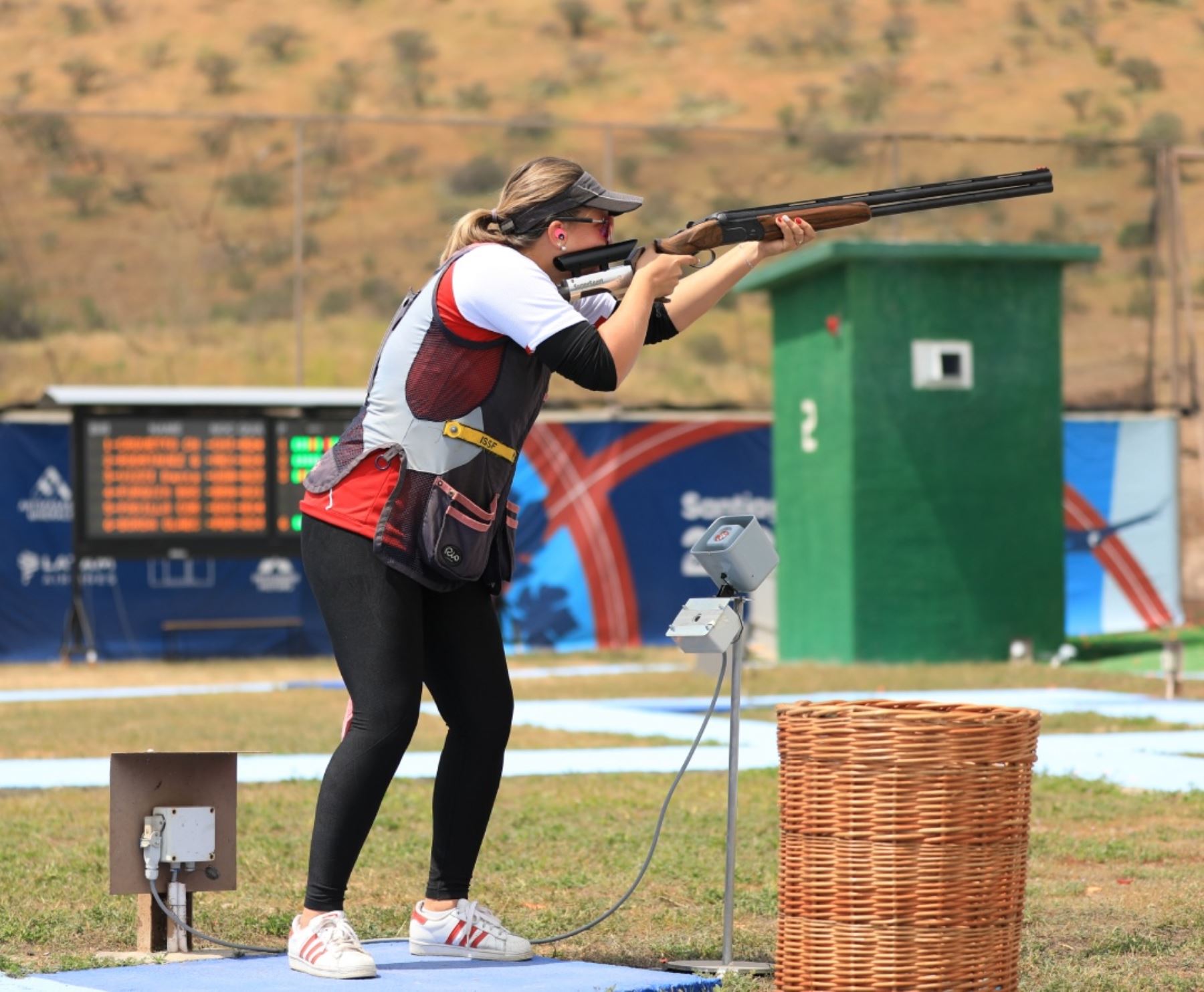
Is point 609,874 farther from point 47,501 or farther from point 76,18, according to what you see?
point 76,18

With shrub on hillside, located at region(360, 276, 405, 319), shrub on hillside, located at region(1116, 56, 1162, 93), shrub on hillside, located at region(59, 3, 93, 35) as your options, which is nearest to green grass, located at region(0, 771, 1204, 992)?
shrub on hillside, located at region(360, 276, 405, 319)

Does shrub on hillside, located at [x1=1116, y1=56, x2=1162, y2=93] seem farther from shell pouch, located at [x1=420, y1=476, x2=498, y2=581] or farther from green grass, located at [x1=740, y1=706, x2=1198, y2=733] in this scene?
shell pouch, located at [x1=420, y1=476, x2=498, y2=581]

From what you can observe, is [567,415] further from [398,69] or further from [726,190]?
[398,69]

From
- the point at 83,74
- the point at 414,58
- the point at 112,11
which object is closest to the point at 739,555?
the point at 83,74

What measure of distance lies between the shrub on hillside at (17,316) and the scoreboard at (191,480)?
254 inches

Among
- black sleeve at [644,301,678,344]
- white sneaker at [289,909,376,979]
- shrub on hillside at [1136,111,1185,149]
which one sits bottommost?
white sneaker at [289,909,376,979]

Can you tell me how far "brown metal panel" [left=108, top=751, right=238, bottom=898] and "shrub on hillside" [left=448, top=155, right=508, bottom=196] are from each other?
3037cm

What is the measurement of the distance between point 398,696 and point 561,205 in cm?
122

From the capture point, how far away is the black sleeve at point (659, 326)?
4.66 meters

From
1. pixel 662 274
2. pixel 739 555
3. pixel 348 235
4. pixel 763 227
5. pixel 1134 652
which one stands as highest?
pixel 348 235

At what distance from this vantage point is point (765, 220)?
15.0 ft

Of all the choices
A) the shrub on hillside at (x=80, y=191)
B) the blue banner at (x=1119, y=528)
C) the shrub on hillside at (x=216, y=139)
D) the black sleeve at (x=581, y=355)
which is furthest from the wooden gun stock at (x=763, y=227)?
the shrub on hillside at (x=216, y=139)

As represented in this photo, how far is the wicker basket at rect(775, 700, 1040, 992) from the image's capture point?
3867mm

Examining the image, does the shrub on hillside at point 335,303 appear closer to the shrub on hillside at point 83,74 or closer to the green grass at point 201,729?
the green grass at point 201,729
